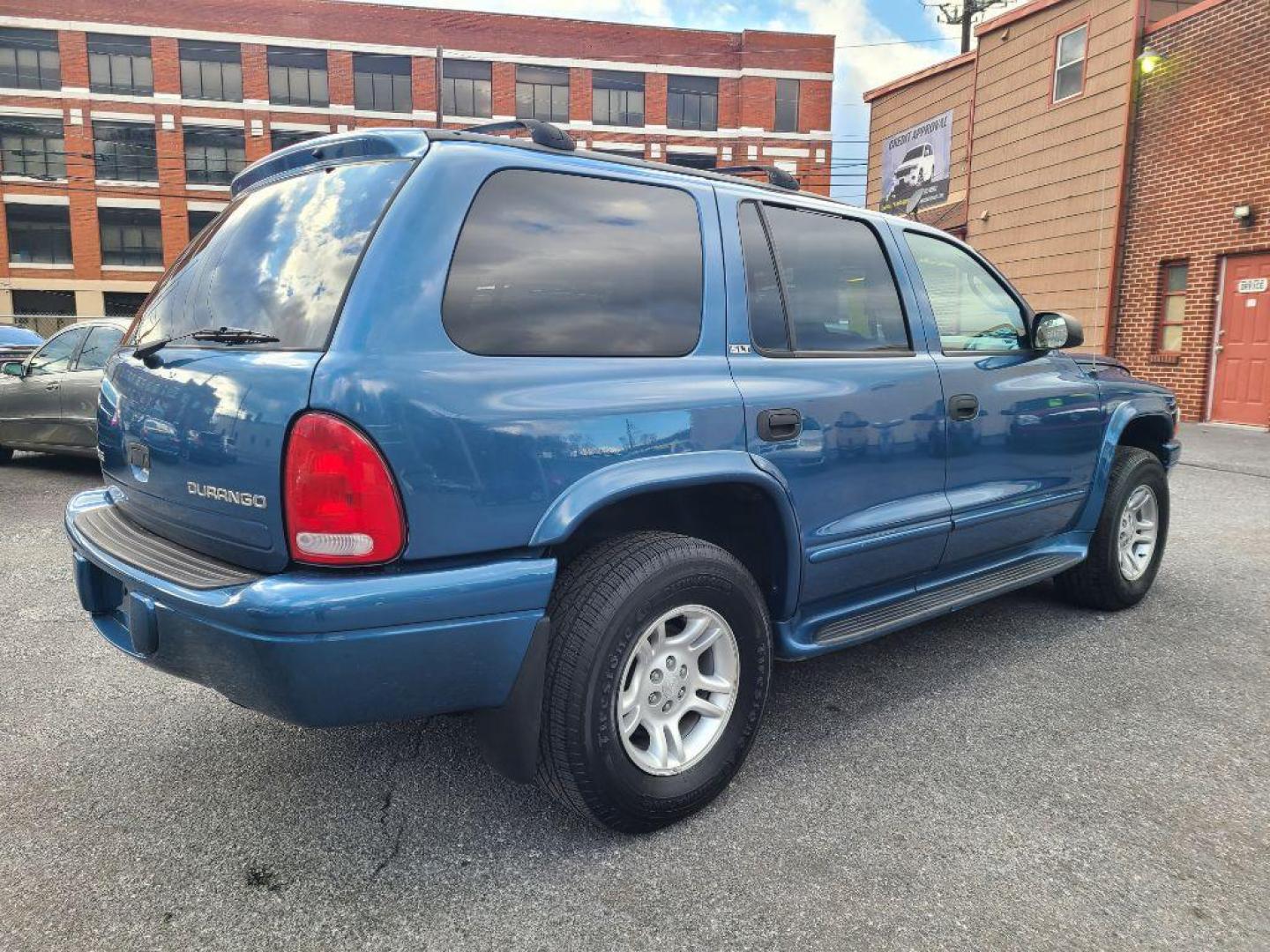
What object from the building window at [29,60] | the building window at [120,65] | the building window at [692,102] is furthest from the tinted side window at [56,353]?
the building window at [692,102]

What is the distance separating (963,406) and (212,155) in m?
36.9

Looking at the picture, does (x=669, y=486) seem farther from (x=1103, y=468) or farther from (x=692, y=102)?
(x=692, y=102)

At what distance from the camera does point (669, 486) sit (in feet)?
7.55

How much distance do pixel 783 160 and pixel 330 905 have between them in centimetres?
3968

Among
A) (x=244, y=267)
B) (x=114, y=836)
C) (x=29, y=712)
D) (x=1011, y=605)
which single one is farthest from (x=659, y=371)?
(x=1011, y=605)

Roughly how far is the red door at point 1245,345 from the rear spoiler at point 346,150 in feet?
43.4

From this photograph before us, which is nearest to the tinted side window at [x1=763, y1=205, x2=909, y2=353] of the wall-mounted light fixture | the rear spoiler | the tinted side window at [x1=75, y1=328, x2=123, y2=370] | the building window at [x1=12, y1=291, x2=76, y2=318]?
the rear spoiler

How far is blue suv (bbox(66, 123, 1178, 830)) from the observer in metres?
1.94

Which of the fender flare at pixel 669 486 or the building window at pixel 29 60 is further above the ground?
the building window at pixel 29 60

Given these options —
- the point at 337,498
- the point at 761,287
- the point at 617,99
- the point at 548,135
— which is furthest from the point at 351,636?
the point at 617,99

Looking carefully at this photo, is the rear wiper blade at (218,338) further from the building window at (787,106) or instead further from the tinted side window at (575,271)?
the building window at (787,106)

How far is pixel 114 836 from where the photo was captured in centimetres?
232

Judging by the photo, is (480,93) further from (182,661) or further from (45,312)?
(182,661)

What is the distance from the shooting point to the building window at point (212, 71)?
32.9 meters
